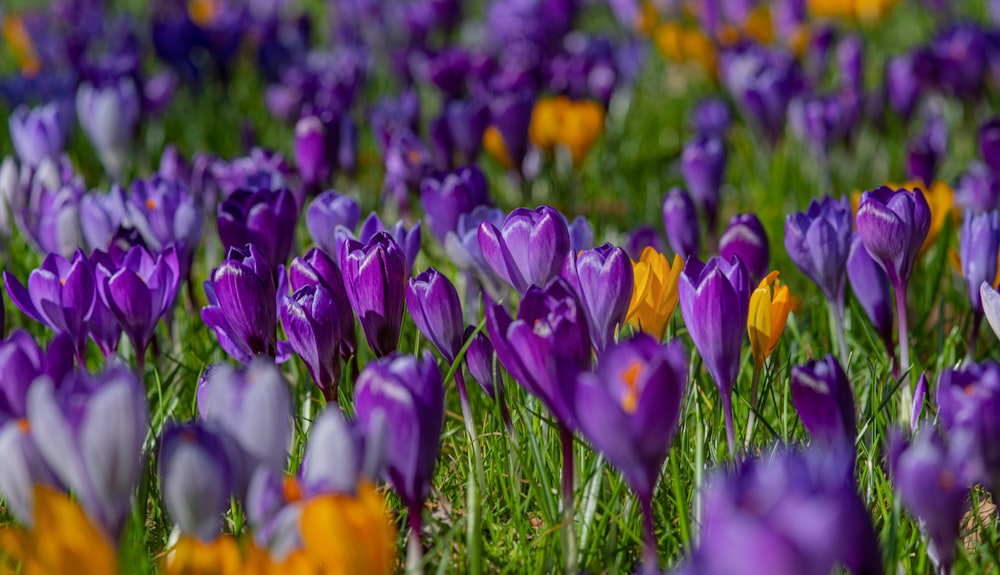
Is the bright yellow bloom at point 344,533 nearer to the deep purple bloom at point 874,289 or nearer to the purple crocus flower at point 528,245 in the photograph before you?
the purple crocus flower at point 528,245

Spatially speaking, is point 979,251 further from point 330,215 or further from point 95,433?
point 95,433

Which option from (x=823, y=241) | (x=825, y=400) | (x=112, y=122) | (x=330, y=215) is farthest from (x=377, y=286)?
(x=112, y=122)

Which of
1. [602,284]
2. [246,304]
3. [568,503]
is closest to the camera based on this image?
[568,503]

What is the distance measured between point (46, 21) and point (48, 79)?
7.46 feet

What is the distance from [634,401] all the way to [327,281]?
0.79 m

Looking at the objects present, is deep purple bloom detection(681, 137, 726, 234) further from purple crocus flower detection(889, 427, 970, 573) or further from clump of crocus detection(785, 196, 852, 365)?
purple crocus flower detection(889, 427, 970, 573)

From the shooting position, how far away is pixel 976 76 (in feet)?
15.5

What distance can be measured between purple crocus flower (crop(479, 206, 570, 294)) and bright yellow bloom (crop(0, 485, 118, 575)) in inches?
37.6

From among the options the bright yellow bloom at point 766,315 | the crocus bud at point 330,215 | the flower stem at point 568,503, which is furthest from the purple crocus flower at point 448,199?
the flower stem at point 568,503

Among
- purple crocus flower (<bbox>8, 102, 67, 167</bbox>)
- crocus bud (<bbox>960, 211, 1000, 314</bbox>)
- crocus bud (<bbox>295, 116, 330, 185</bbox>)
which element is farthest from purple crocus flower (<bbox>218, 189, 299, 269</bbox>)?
crocus bud (<bbox>960, 211, 1000, 314</bbox>)

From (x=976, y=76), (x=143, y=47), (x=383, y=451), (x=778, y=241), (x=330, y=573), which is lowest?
(x=330, y=573)

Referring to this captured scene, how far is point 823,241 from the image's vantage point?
2.29 metres

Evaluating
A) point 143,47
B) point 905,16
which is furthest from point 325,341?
point 905,16

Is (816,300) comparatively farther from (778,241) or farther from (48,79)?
(48,79)
